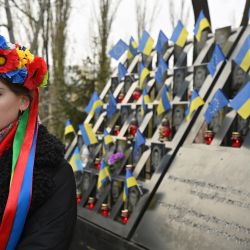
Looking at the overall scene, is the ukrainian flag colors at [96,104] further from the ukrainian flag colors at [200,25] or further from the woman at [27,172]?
the woman at [27,172]

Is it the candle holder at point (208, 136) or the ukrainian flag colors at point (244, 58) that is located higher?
the ukrainian flag colors at point (244, 58)

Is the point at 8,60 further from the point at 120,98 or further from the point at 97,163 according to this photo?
the point at 120,98

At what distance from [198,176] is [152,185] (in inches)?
20.8

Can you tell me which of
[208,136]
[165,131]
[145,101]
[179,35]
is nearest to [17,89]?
[208,136]

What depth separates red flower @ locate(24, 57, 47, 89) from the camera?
4.73ft

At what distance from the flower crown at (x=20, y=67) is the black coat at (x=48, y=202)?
254mm

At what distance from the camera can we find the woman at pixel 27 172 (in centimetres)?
132

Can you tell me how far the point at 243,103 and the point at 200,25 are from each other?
136 cm

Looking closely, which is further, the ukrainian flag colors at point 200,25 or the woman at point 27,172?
the ukrainian flag colors at point 200,25

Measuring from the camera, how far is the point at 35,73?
147 cm

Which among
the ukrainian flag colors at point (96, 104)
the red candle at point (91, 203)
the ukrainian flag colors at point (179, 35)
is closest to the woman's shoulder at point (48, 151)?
the red candle at point (91, 203)

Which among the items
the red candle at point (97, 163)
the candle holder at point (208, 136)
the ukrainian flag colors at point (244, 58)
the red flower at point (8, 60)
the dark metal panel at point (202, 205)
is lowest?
the red candle at point (97, 163)

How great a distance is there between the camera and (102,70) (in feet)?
43.2

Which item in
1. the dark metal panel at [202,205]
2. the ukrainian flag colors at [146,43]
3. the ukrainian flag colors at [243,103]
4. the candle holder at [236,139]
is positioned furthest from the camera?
the ukrainian flag colors at [146,43]
